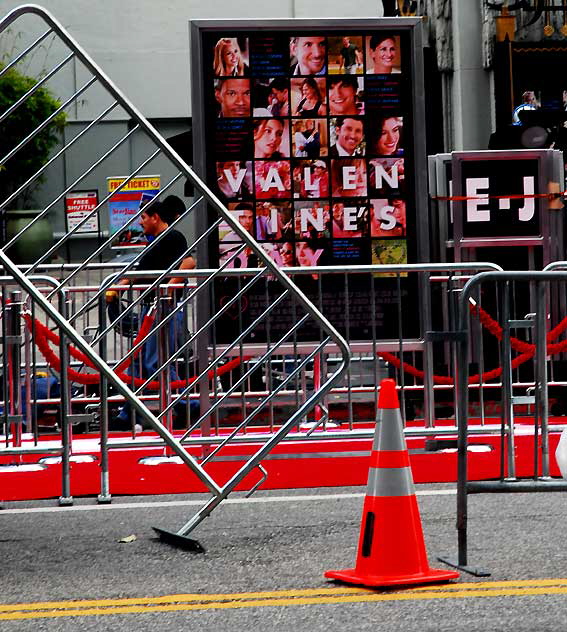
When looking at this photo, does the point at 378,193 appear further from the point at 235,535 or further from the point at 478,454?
the point at 235,535

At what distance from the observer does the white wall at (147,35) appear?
39.6m

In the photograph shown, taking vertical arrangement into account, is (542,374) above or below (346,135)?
below

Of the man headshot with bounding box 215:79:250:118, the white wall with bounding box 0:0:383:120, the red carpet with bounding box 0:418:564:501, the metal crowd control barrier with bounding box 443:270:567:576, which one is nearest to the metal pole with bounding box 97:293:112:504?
the red carpet with bounding box 0:418:564:501

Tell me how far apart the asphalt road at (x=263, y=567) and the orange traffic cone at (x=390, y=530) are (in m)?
0.07

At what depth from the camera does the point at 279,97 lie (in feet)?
33.4

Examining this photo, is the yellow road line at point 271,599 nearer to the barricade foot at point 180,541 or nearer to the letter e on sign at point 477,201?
the barricade foot at point 180,541

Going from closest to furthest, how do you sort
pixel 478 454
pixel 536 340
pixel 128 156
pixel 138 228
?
1. pixel 536 340
2. pixel 478 454
3. pixel 138 228
4. pixel 128 156

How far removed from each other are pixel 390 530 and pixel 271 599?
1.83 ft

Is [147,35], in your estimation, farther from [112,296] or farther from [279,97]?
[279,97]

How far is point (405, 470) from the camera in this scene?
5.87 m

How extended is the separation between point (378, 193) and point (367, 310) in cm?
91

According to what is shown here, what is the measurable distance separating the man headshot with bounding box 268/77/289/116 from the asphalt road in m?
3.12

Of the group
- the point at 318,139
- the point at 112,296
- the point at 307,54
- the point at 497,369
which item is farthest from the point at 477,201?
the point at 112,296

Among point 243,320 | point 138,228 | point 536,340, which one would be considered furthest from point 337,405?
point 138,228
